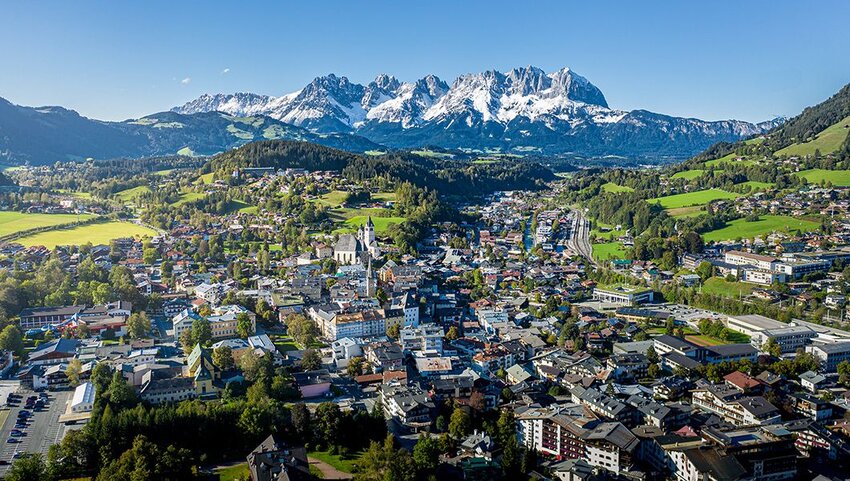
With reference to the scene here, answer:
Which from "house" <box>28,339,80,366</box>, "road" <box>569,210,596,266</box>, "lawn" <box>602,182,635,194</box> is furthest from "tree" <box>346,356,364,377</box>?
"lawn" <box>602,182,635,194</box>

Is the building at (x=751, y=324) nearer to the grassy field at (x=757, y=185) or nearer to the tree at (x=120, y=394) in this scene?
the tree at (x=120, y=394)

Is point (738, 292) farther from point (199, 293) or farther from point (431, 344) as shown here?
point (199, 293)

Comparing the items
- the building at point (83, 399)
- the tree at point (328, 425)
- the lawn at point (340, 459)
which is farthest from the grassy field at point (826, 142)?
the building at point (83, 399)

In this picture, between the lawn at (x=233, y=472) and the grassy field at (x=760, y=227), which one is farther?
the grassy field at (x=760, y=227)

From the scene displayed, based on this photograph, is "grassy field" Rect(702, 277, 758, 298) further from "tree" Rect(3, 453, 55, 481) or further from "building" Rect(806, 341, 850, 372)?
"tree" Rect(3, 453, 55, 481)

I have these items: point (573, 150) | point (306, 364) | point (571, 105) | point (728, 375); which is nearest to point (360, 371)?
point (306, 364)
